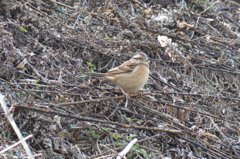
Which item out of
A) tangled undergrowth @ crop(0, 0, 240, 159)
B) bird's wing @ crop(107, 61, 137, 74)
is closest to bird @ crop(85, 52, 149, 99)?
bird's wing @ crop(107, 61, 137, 74)

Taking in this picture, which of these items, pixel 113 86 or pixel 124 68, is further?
pixel 113 86

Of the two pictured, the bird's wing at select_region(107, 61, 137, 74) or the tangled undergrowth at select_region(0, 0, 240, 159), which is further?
the bird's wing at select_region(107, 61, 137, 74)

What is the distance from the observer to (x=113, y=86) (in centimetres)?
586

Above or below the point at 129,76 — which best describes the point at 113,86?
below

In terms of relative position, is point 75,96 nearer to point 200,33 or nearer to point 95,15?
point 95,15

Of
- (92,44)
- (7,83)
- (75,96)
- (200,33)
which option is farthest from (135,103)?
(200,33)

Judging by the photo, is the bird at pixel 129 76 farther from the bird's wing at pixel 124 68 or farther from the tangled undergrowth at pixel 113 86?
the tangled undergrowth at pixel 113 86

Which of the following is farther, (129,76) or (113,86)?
(113,86)

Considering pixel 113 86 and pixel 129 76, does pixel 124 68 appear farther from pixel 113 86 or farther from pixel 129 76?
pixel 113 86

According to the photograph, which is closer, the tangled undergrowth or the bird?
the tangled undergrowth

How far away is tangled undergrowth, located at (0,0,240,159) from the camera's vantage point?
4.12m

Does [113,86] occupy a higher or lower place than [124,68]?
lower

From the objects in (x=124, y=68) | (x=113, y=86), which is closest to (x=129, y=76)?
(x=124, y=68)

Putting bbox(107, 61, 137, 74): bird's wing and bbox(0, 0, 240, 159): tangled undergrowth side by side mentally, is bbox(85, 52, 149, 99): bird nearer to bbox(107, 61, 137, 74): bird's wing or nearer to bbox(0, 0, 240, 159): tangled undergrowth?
bbox(107, 61, 137, 74): bird's wing
